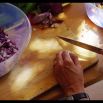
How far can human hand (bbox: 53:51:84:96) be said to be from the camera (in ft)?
2.45

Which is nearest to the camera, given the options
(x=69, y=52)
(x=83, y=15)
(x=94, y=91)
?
(x=69, y=52)

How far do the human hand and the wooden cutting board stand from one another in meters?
0.02

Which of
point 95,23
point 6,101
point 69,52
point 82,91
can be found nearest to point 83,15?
point 95,23

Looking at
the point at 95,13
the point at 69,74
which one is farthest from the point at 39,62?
the point at 95,13

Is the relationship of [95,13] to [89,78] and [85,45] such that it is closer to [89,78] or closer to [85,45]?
[85,45]

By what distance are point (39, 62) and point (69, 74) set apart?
90 mm

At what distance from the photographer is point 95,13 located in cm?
89

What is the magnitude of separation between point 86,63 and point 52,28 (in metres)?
0.17

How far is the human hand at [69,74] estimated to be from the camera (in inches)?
29.5

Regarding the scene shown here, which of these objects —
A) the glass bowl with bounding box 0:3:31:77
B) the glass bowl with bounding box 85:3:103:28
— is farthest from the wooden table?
the glass bowl with bounding box 0:3:31:77

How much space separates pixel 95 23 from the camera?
0.90 meters

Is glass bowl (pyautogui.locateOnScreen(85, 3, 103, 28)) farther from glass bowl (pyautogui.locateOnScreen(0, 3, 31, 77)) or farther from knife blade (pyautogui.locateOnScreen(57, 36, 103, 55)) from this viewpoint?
glass bowl (pyautogui.locateOnScreen(0, 3, 31, 77))

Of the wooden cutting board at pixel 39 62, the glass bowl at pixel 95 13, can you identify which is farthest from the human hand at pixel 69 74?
the glass bowl at pixel 95 13

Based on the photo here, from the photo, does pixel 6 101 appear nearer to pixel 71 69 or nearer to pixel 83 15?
pixel 71 69
